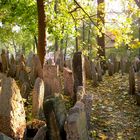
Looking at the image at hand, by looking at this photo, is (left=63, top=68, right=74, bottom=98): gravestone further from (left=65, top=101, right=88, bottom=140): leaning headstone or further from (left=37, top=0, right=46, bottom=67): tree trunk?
(left=65, top=101, right=88, bottom=140): leaning headstone

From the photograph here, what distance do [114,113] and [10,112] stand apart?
4.24m

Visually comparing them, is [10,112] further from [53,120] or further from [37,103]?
[37,103]

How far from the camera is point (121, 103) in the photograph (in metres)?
9.09

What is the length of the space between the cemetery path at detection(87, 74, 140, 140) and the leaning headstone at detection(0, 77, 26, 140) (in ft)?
6.64

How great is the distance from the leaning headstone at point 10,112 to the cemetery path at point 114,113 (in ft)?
6.64

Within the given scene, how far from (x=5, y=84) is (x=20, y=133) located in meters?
0.77

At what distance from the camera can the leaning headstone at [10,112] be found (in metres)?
4.43

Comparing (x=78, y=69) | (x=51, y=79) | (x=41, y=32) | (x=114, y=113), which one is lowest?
(x=114, y=113)

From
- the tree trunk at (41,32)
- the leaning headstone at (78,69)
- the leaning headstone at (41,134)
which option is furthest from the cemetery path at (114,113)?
the tree trunk at (41,32)

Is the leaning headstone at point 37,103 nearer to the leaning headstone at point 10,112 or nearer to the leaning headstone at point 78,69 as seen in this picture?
the leaning headstone at point 10,112

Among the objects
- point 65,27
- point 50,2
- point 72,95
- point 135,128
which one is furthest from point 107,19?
point 135,128

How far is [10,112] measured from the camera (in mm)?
4445

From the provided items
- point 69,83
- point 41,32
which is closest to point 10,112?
point 69,83

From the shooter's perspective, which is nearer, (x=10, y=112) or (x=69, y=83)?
(x=10, y=112)
